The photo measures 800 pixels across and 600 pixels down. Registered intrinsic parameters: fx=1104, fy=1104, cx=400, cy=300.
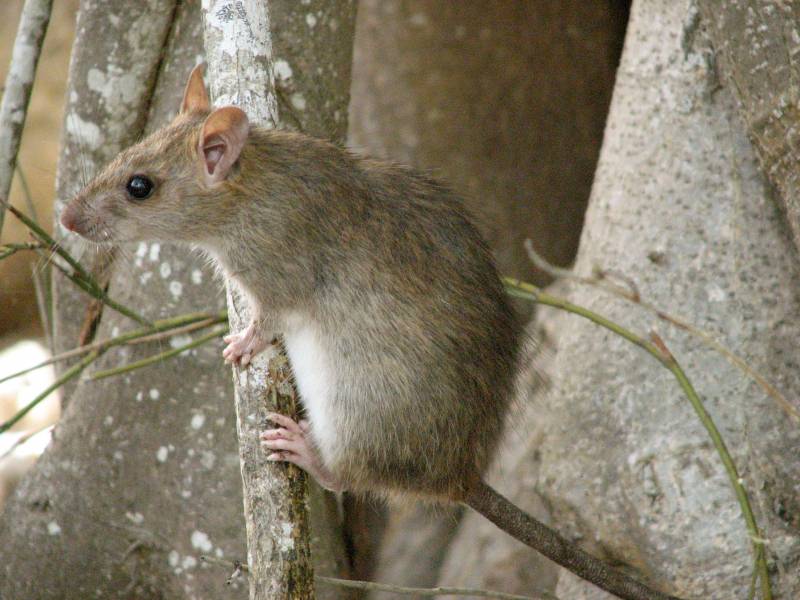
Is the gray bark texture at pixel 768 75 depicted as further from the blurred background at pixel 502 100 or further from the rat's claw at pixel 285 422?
the blurred background at pixel 502 100

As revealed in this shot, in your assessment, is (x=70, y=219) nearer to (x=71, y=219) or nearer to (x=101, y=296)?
(x=71, y=219)

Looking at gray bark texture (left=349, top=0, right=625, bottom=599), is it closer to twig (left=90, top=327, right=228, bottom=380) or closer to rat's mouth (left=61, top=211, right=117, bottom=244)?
twig (left=90, top=327, right=228, bottom=380)

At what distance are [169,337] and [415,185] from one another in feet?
3.87

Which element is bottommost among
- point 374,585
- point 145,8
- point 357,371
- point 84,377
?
point 374,585

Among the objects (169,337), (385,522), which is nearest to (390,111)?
(385,522)

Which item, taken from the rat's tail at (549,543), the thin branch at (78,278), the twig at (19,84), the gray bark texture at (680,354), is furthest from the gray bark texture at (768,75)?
the twig at (19,84)

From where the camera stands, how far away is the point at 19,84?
148 inches

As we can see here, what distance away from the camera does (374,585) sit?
10.7 ft

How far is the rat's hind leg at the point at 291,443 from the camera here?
2.94 metres

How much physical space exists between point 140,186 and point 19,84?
892 mm

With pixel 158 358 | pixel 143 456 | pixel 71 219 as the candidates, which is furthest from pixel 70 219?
pixel 143 456

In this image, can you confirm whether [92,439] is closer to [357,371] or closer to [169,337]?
[169,337]

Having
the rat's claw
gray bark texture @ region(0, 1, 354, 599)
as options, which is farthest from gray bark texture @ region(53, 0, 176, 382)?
the rat's claw

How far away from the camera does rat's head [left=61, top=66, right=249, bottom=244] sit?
10.4ft
